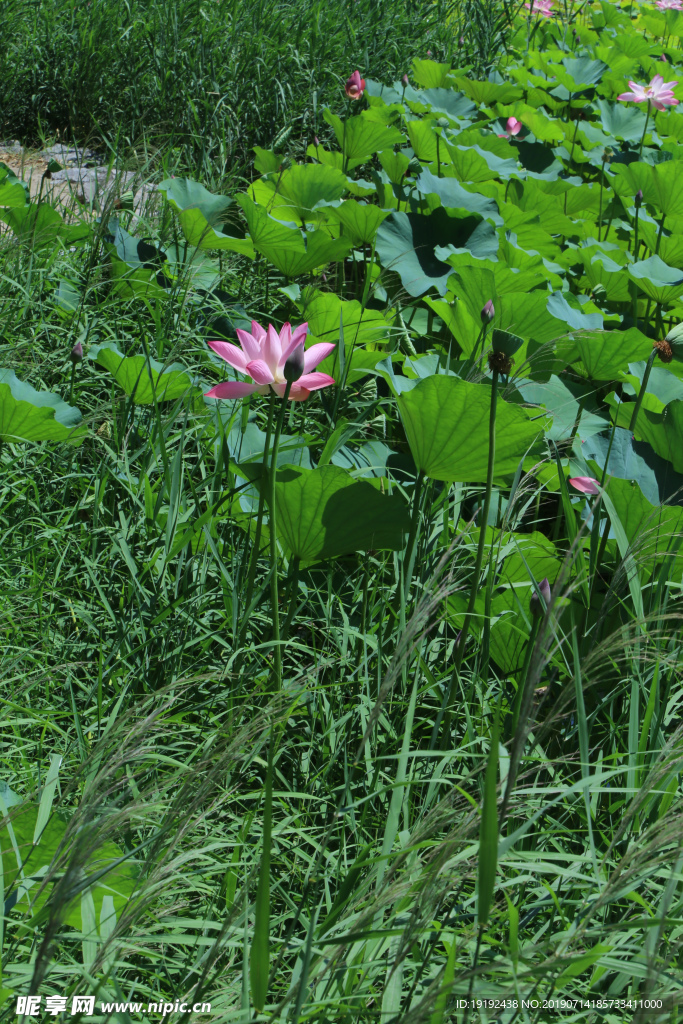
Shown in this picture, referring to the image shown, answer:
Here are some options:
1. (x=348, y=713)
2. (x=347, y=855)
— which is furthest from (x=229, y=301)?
(x=347, y=855)

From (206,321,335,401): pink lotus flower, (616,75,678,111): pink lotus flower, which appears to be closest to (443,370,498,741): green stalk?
(206,321,335,401): pink lotus flower

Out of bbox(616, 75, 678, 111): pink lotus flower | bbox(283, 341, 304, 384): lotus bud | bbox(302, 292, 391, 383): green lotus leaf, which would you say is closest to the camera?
bbox(283, 341, 304, 384): lotus bud

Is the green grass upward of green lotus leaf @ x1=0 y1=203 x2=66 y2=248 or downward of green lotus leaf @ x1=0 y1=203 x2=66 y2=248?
downward

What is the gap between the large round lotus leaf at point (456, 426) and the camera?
3.92 ft

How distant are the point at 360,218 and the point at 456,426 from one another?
1333 millimetres

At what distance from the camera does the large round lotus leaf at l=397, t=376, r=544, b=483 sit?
3.92ft

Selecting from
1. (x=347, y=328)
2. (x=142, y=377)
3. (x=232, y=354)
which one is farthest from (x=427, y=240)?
(x=232, y=354)

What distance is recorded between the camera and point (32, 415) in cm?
145

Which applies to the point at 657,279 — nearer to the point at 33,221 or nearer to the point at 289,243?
the point at 289,243

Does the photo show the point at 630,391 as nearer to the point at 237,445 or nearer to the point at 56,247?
the point at 237,445

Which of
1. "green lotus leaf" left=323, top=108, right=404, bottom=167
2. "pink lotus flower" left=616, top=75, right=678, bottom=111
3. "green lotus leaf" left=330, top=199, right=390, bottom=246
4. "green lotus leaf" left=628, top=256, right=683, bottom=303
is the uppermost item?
"pink lotus flower" left=616, top=75, right=678, bottom=111

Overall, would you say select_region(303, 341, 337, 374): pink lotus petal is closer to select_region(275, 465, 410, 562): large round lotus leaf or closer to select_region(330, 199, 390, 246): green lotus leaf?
select_region(275, 465, 410, 562): large round lotus leaf

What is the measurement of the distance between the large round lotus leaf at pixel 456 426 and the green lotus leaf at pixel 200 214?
97 centimetres

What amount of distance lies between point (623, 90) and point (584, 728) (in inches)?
168
